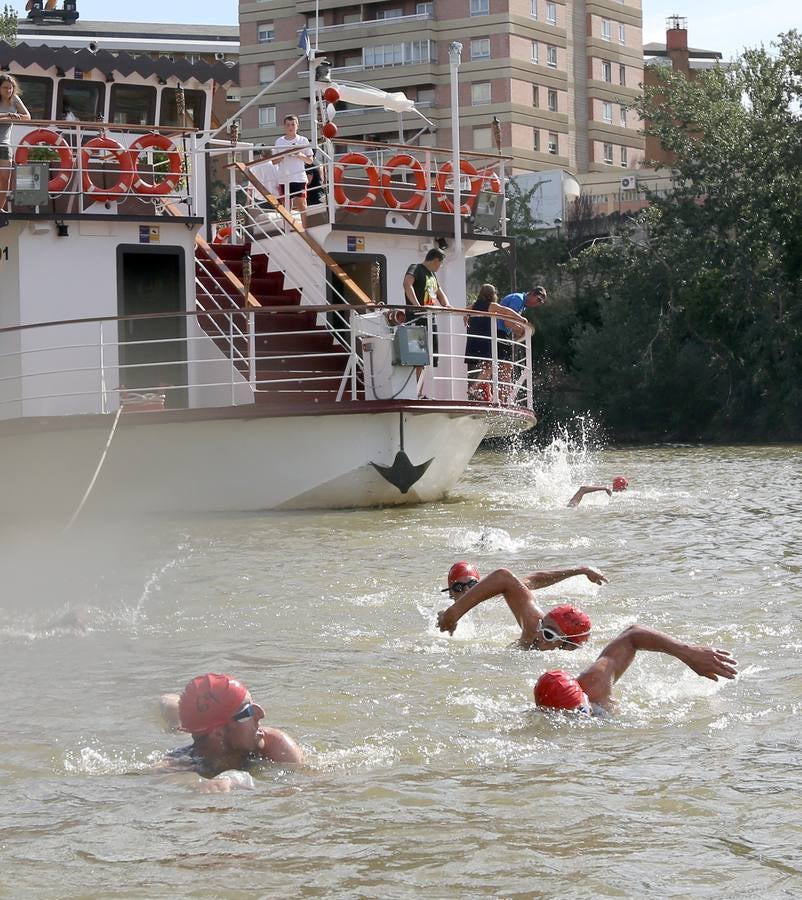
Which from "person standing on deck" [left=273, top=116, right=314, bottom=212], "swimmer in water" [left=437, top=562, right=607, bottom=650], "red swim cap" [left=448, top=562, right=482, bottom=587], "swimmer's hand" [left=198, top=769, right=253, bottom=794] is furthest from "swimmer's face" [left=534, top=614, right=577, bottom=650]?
"person standing on deck" [left=273, top=116, right=314, bottom=212]

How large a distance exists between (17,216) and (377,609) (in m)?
9.23

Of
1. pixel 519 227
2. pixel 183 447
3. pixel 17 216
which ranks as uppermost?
pixel 519 227

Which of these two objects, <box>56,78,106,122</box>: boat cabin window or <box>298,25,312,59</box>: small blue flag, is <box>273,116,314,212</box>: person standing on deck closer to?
<box>298,25,312,59</box>: small blue flag

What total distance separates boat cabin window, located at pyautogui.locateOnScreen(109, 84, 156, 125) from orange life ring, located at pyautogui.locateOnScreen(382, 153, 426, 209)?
11.3ft

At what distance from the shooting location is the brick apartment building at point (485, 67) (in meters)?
80.0

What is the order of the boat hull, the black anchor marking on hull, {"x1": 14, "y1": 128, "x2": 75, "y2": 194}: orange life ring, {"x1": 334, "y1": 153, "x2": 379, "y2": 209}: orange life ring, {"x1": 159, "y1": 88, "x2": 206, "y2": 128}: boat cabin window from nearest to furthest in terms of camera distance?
the boat hull → the black anchor marking on hull → {"x1": 14, "y1": 128, "x2": 75, "y2": 194}: orange life ring → {"x1": 334, "y1": 153, "x2": 379, "y2": 209}: orange life ring → {"x1": 159, "y1": 88, "x2": 206, "y2": 128}: boat cabin window

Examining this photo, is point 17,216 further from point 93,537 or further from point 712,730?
point 712,730

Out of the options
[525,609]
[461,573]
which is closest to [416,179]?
[461,573]

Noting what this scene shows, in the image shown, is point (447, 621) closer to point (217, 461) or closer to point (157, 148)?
point (217, 461)

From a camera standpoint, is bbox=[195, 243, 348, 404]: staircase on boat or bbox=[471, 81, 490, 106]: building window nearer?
bbox=[195, 243, 348, 404]: staircase on boat

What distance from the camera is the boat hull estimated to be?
1812 centimetres

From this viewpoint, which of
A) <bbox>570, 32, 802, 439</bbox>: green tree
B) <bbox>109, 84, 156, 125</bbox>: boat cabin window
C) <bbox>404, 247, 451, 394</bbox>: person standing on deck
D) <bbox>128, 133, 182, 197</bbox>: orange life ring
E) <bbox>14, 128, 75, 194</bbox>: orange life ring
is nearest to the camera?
<bbox>404, 247, 451, 394</bbox>: person standing on deck

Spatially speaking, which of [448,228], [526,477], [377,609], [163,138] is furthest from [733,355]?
[377,609]

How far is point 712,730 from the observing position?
309 inches
